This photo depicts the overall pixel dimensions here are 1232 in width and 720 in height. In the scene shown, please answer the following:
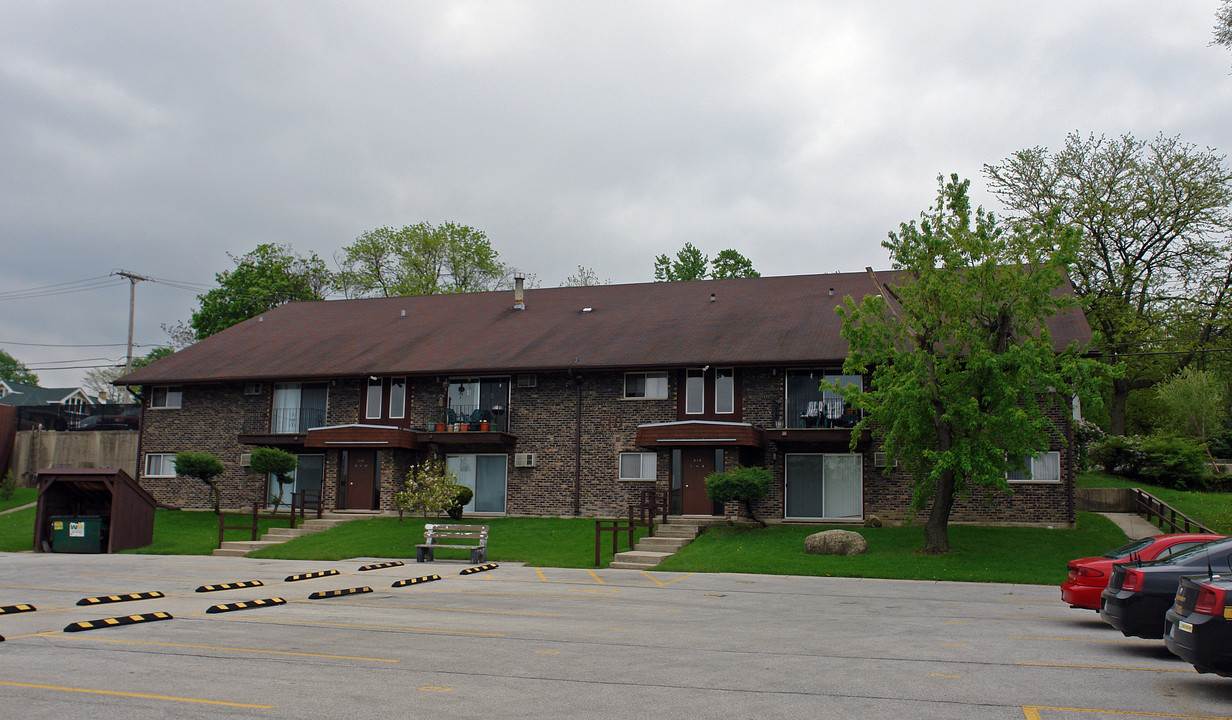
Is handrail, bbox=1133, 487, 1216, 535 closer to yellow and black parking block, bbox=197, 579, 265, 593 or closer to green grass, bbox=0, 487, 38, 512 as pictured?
yellow and black parking block, bbox=197, 579, 265, 593

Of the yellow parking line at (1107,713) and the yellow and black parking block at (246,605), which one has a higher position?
the yellow parking line at (1107,713)

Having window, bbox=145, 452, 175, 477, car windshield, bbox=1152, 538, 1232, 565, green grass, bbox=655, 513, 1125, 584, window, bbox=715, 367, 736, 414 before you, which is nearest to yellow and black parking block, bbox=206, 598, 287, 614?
green grass, bbox=655, 513, 1125, 584

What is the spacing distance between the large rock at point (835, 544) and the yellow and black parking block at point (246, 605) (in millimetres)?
13532

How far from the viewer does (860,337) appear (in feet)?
79.5

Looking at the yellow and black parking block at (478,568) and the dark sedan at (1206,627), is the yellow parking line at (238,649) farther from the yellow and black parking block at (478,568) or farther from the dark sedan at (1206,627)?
the yellow and black parking block at (478,568)

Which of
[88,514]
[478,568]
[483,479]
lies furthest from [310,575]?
[483,479]

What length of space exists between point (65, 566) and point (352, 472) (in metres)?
11.2

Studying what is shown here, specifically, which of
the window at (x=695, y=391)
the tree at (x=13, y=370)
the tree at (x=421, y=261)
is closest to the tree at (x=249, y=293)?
the tree at (x=421, y=261)

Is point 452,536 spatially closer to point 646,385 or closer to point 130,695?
point 646,385

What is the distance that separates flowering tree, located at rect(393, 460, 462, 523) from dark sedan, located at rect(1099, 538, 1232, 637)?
20199mm

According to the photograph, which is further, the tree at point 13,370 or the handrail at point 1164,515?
the tree at point 13,370

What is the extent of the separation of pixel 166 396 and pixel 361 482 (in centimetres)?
886

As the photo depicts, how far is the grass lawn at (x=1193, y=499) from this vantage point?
24.1 m

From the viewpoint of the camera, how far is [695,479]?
2964 cm
